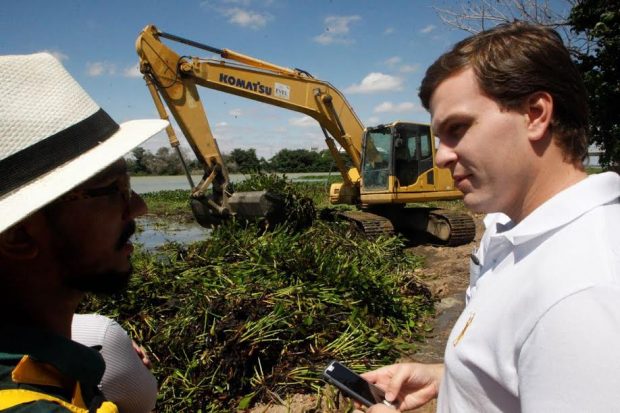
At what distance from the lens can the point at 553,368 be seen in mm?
903

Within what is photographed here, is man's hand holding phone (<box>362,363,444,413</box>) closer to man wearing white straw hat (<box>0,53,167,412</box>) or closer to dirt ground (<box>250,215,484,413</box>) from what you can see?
man wearing white straw hat (<box>0,53,167,412</box>)

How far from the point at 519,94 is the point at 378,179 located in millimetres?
8394

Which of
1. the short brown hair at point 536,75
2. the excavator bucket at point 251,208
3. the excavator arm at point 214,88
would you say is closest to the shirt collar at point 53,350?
the short brown hair at point 536,75

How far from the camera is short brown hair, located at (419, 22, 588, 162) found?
1265mm

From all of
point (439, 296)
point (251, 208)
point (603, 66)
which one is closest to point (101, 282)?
point (439, 296)

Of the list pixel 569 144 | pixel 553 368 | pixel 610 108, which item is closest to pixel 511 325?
pixel 553 368

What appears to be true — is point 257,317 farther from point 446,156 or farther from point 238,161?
point 238,161

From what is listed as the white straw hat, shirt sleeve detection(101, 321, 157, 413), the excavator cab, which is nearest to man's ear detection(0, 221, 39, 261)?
the white straw hat

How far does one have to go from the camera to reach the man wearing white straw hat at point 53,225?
98 cm

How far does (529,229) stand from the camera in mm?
1175

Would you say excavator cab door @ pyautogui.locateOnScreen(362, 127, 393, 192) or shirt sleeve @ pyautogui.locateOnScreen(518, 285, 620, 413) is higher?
excavator cab door @ pyautogui.locateOnScreen(362, 127, 393, 192)

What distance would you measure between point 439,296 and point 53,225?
5.69 m

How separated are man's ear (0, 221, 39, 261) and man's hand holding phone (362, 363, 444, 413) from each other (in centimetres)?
120

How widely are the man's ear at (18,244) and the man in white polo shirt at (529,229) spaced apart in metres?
1.13
